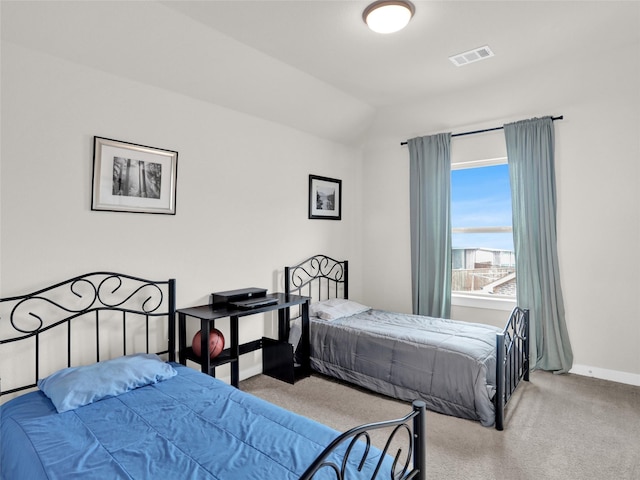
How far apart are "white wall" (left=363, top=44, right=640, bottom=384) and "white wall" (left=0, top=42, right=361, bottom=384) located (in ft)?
6.64

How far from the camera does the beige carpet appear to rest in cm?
211

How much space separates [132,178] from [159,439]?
70.1 inches

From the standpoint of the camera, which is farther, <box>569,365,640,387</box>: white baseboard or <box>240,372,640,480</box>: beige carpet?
<box>569,365,640,387</box>: white baseboard

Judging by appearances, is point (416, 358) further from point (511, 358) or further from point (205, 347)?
point (205, 347)

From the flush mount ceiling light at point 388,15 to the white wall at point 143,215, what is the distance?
1.47 meters

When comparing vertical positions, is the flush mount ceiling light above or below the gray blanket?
above

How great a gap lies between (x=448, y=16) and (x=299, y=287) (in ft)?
8.84

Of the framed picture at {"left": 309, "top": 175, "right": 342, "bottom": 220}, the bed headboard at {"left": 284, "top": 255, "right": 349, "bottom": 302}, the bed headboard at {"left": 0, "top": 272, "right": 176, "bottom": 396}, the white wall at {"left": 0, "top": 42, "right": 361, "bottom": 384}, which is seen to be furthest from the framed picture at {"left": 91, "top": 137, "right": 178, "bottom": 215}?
the framed picture at {"left": 309, "top": 175, "right": 342, "bottom": 220}

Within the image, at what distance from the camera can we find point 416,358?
2.91 meters

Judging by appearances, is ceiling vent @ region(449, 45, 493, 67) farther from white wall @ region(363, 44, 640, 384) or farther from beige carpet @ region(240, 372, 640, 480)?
beige carpet @ region(240, 372, 640, 480)

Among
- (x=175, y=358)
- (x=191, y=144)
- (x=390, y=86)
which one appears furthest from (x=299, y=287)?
(x=390, y=86)

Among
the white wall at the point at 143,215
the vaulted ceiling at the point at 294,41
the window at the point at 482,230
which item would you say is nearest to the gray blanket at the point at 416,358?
the white wall at the point at 143,215

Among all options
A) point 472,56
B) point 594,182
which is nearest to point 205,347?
point 472,56

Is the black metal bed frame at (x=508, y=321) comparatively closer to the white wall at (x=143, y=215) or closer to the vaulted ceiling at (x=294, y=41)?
the white wall at (x=143, y=215)
